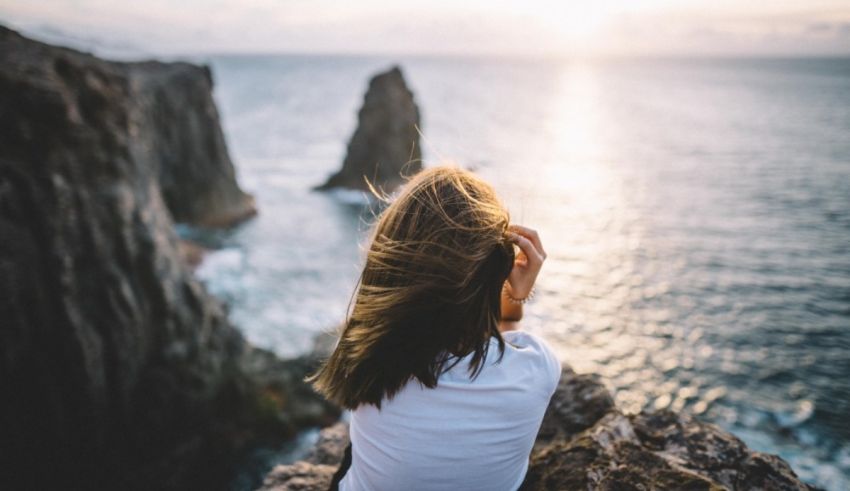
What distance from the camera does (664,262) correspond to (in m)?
25.5

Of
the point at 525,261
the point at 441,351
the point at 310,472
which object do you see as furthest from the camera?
the point at 310,472

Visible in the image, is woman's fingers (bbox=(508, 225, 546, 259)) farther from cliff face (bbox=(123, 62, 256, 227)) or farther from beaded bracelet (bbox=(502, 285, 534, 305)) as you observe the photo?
cliff face (bbox=(123, 62, 256, 227))

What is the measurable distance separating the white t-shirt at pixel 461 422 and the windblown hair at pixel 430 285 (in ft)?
0.20

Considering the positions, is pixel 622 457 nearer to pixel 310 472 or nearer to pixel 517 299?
pixel 517 299

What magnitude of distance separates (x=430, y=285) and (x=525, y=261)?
2.68 feet

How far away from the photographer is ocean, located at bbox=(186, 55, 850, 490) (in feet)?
49.3

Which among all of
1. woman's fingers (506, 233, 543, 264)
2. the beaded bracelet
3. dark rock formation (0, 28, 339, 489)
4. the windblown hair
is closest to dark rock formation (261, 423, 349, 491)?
the windblown hair

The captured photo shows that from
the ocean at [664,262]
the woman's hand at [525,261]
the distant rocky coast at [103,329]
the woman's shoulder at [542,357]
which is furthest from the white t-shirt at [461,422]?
the distant rocky coast at [103,329]

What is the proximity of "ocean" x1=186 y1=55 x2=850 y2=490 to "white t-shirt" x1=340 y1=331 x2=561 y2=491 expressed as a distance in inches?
34.7

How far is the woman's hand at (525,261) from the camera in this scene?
8.09 ft

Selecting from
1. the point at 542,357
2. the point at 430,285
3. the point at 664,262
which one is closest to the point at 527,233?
the point at 542,357

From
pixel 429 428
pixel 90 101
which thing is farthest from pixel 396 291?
pixel 90 101

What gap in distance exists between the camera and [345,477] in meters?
2.66

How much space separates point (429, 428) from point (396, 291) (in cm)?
61
